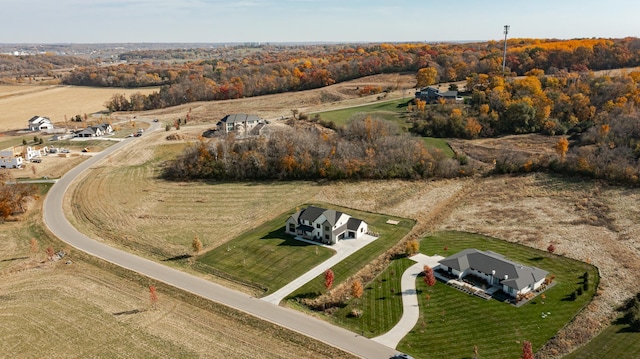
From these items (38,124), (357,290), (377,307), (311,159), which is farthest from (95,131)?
(377,307)

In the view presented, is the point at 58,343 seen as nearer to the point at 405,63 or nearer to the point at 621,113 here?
the point at 621,113

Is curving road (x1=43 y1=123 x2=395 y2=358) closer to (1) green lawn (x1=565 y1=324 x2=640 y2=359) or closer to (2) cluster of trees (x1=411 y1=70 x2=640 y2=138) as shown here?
(1) green lawn (x1=565 y1=324 x2=640 y2=359)

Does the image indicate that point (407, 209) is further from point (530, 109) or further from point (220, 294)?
point (530, 109)

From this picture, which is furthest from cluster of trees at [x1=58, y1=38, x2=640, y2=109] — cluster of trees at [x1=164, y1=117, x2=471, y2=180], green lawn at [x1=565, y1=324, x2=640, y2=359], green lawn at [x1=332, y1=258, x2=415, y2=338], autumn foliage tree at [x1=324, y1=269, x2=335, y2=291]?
green lawn at [x1=565, y1=324, x2=640, y2=359]

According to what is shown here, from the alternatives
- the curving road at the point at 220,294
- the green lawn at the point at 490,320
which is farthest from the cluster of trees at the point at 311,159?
the green lawn at the point at 490,320

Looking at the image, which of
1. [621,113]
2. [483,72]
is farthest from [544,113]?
[483,72]

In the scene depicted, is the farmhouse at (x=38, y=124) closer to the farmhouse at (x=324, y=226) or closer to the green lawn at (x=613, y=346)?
the farmhouse at (x=324, y=226)
